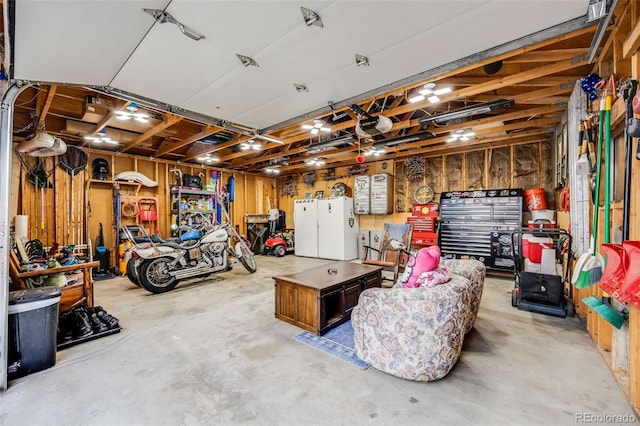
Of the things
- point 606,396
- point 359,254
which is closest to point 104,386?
point 606,396

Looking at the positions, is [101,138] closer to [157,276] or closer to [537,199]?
[157,276]

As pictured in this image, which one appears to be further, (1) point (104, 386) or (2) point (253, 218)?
(2) point (253, 218)

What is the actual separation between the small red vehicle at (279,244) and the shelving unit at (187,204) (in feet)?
5.78

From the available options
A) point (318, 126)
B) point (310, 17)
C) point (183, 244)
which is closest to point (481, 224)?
point (318, 126)

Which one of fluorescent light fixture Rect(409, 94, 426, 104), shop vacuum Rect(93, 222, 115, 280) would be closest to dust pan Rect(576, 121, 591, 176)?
fluorescent light fixture Rect(409, 94, 426, 104)

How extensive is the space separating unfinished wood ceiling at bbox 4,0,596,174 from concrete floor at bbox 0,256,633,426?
2.43m

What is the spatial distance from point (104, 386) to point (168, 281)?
2.65 meters

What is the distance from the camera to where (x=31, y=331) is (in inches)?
89.2

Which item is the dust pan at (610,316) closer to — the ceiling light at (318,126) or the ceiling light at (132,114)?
the ceiling light at (318,126)

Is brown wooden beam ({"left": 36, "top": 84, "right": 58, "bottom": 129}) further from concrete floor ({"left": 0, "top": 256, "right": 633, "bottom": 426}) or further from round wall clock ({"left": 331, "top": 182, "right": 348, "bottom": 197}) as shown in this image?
round wall clock ({"left": 331, "top": 182, "right": 348, "bottom": 197})

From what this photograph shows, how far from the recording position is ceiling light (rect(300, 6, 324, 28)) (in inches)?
65.5

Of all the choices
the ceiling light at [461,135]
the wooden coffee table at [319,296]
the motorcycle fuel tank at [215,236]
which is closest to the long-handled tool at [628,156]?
the wooden coffee table at [319,296]

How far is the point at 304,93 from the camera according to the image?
9.49 ft

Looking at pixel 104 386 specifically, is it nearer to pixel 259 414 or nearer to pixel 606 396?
pixel 259 414
